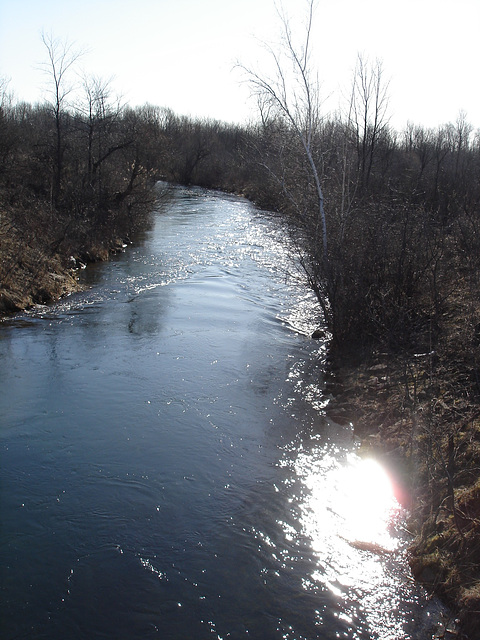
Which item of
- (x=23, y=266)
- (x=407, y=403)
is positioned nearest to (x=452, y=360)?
(x=407, y=403)

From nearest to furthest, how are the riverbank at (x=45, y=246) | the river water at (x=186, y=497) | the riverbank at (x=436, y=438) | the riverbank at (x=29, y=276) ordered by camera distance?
the river water at (x=186, y=497) → the riverbank at (x=436, y=438) → the riverbank at (x=29, y=276) → the riverbank at (x=45, y=246)

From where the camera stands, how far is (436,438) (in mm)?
5926

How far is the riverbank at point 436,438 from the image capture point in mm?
4376

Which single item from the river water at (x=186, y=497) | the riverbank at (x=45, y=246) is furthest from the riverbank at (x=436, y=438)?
the riverbank at (x=45, y=246)

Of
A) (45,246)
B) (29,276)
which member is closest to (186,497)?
(29,276)

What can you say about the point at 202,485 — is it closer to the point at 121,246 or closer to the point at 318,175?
the point at 318,175

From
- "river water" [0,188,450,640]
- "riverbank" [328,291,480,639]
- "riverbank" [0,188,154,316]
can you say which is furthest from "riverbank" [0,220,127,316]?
"riverbank" [328,291,480,639]

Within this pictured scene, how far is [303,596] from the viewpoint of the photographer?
4.36 meters

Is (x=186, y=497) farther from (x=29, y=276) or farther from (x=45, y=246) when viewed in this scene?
(x=45, y=246)

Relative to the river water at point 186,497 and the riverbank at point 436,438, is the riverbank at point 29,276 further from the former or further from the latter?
the riverbank at point 436,438

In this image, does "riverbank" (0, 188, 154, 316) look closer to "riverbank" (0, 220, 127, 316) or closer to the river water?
"riverbank" (0, 220, 127, 316)

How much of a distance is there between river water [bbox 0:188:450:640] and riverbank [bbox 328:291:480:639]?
25 cm

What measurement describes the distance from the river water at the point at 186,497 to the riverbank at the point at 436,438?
9.8 inches

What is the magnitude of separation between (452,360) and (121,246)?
1645 centimetres
